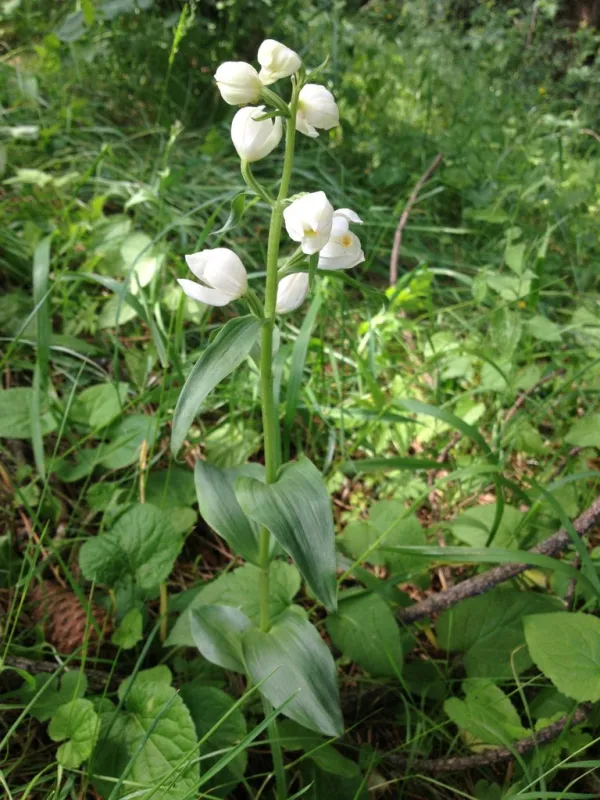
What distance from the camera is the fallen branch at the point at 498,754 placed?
965 mm

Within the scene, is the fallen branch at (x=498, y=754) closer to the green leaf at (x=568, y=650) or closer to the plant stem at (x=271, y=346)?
the green leaf at (x=568, y=650)

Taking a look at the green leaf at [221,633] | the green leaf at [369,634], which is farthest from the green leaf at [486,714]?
the green leaf at [221,633]

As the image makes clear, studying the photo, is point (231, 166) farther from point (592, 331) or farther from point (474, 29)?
point (474, 29)

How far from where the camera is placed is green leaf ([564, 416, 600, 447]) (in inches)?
49.2

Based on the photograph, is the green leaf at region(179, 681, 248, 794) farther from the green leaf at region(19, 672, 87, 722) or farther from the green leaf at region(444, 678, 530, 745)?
the green leaf at region(444, 678, 530, 745)

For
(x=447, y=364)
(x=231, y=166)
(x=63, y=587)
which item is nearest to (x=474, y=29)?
(x=231, y=166)

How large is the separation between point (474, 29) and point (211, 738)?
6724mm

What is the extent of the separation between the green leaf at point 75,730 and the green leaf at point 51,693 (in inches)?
0.8

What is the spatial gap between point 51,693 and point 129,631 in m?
0.15

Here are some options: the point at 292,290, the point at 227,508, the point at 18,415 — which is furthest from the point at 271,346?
the point at 18,415

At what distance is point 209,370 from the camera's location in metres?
0.81

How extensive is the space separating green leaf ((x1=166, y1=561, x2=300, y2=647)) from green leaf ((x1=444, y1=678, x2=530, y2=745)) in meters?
0.32

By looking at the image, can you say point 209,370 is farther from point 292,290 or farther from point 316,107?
point 316,107

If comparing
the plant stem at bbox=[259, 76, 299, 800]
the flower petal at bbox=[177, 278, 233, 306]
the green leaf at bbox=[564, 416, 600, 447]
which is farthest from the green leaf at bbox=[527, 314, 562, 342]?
the flower petal at bbox=[177, 278, 233, 306]
